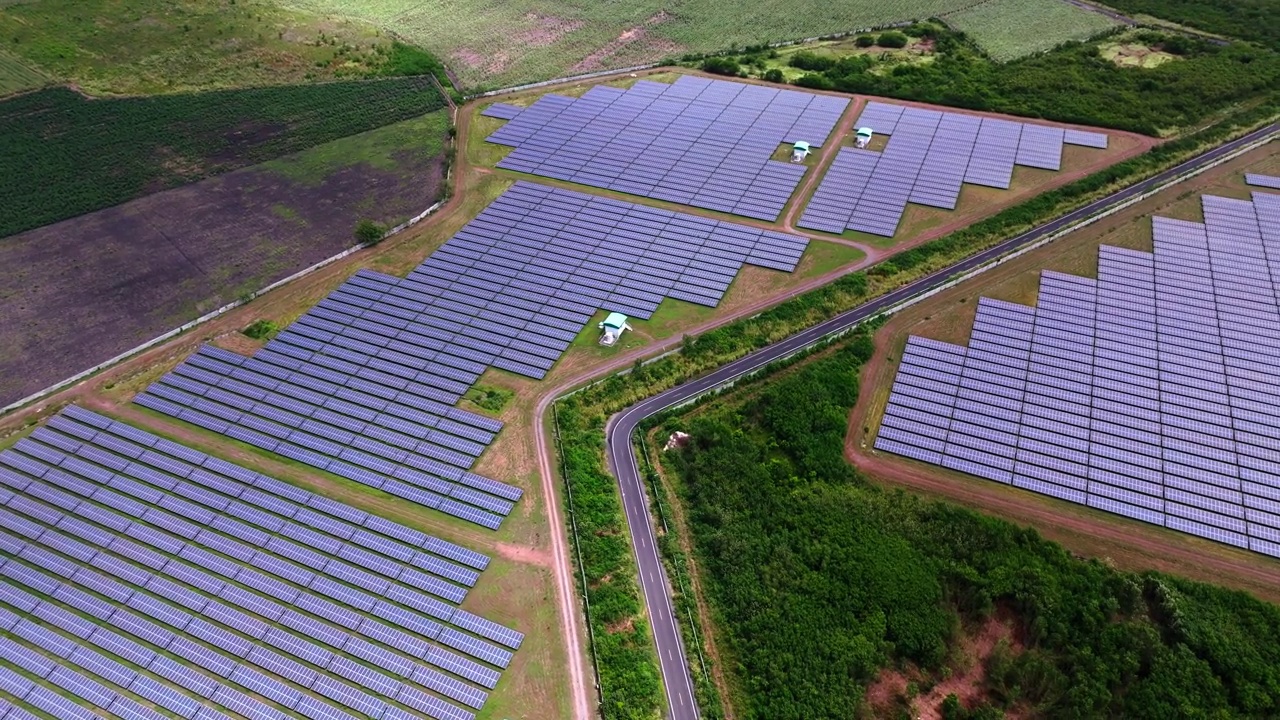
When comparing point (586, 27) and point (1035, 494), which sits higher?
point (586, 27)

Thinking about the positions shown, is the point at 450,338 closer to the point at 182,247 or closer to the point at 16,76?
the point at 182,247

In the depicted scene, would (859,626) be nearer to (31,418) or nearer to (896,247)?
(896,247)


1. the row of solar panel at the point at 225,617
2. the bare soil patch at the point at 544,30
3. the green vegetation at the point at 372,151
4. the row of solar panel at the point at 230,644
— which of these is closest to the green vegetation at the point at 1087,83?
the bare soil patch at the point at 544,30

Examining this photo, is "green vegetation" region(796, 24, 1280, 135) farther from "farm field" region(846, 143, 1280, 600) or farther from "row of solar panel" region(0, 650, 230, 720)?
"row of solar panel" region(0, 650, 230, 720)

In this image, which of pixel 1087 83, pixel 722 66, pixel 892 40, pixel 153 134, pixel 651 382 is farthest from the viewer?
pixel 892 40

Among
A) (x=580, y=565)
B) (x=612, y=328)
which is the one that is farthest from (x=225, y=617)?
(x=612, y=328)

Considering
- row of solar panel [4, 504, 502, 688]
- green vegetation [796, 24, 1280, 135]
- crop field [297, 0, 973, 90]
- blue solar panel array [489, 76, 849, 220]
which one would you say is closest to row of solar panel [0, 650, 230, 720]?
row of solar panel [4, 504, 502, 688]

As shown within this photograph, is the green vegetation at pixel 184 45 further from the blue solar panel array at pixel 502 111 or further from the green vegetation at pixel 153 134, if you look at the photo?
the blue solar panel array at pixel 502 111
